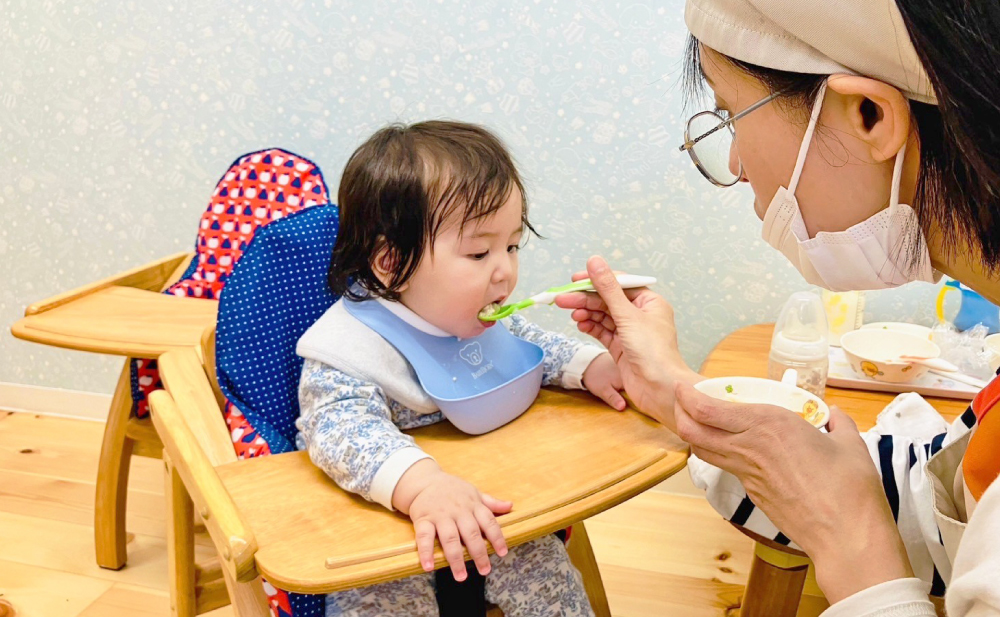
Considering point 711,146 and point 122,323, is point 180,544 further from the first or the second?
point 711,146

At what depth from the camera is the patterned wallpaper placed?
1.81 m

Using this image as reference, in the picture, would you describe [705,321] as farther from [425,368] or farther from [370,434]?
[370,434]

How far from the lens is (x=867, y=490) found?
0.85 m

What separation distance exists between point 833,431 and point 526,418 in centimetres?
40

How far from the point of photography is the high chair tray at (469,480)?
2.64 ft

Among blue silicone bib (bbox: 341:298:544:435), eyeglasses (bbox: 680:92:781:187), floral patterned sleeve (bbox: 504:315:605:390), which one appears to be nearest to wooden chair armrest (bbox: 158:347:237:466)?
blue silicone bib (bbox: 341:298:544:435)

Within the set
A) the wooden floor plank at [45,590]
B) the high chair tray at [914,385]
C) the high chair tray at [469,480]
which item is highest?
the high chair tray at [469,480]

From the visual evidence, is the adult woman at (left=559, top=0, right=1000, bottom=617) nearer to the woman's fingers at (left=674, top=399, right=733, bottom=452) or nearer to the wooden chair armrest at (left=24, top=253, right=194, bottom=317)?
the woman's fingers at (left=674, top=399, right=733, bottom=452)

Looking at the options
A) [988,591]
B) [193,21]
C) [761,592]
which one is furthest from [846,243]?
[193,21]

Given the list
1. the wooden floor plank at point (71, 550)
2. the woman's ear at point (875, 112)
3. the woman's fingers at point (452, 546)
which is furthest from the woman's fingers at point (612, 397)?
the wooden floor plank at point (71, 550)

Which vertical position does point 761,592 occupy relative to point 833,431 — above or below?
below

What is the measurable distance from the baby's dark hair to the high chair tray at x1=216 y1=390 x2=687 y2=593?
A: 253mm

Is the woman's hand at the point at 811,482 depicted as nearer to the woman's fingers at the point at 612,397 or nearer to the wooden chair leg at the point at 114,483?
the woman's fingers at the point at 612,397

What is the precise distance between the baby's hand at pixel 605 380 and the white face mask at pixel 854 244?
0.31 m
